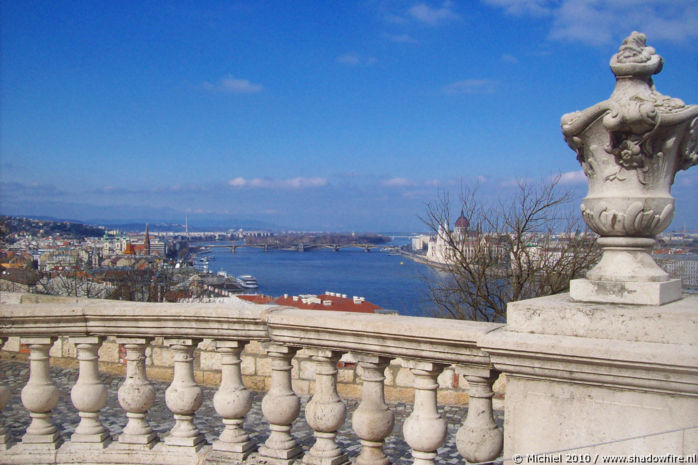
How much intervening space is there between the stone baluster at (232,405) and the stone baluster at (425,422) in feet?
2.86

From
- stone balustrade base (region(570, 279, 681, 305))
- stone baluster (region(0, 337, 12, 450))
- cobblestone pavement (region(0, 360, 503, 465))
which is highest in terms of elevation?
stone balustrade base (region(570, 279, 681, 305))

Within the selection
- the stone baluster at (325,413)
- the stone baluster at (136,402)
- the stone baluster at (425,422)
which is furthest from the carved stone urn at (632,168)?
the stone baluster at (136,402)

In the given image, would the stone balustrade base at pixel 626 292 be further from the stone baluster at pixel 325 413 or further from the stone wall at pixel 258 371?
the stone wall at pixel 258 371

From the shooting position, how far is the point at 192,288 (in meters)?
25.4

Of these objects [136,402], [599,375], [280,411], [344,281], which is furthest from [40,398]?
[344,281]

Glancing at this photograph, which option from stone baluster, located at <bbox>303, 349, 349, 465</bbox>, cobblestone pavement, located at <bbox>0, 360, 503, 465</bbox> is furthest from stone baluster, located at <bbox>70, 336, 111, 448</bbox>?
cobblestone pavement, located at <bbox>0, 360, 503, 465</bbox>

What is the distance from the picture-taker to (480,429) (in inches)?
95.8

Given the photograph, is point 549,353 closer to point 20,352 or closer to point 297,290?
point 20,352

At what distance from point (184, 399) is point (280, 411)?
0.52 metres

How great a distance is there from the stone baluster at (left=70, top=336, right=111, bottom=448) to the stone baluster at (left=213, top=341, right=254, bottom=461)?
66 cm

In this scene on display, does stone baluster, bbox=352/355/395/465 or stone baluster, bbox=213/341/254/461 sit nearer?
stone baluster, bbox=352/355/395/465

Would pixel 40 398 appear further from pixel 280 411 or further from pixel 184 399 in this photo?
pixel 280 411

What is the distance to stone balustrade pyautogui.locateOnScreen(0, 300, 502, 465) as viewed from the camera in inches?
99.2

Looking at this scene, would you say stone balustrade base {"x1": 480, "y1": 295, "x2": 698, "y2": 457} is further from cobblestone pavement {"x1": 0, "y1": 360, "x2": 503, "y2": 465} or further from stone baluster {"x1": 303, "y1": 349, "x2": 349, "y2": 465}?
cobblestone pavement {"x1": 0, "y1": 360, "x2": 503, "y2": 465}
